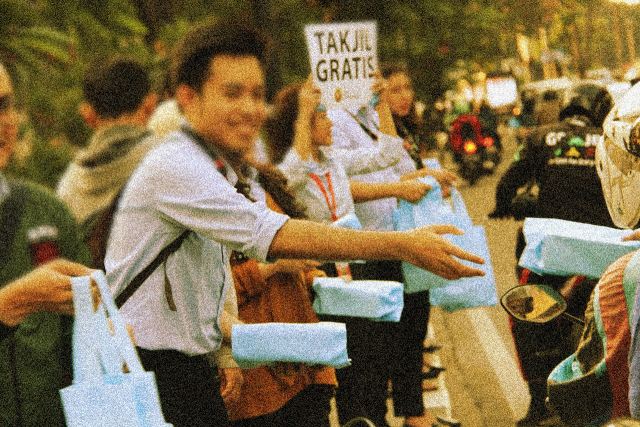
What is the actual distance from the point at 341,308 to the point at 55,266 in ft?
6.95

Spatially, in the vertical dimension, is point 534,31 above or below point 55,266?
below

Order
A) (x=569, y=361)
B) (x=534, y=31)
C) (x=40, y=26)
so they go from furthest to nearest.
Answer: (x=534, y=31) → (x=40, y=26) → (x=569, y=361)

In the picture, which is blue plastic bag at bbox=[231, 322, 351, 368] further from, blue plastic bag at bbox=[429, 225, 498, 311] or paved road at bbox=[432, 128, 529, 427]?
paved road at bbox=[432, 128, 529, 427]

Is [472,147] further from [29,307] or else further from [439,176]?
[29,307]

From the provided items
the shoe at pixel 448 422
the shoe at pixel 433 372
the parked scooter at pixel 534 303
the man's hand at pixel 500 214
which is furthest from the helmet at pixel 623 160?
the shoe at pixel 433 372

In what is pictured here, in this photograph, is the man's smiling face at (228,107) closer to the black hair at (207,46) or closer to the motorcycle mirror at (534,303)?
the black hair at (207,46)

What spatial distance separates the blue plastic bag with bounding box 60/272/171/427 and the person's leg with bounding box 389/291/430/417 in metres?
4.30

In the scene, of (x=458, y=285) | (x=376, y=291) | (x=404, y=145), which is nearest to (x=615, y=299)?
(x=376, y=291)

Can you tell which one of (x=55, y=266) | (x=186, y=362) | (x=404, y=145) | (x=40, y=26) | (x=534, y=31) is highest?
(x=40, y=26)

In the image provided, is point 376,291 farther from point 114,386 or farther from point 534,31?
point 534,31

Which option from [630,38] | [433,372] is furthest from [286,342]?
[630,38]

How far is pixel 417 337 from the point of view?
22.4 ft

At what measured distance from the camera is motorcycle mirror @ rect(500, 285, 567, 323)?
128 inches

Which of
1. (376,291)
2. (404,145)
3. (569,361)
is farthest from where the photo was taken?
(404,145)
